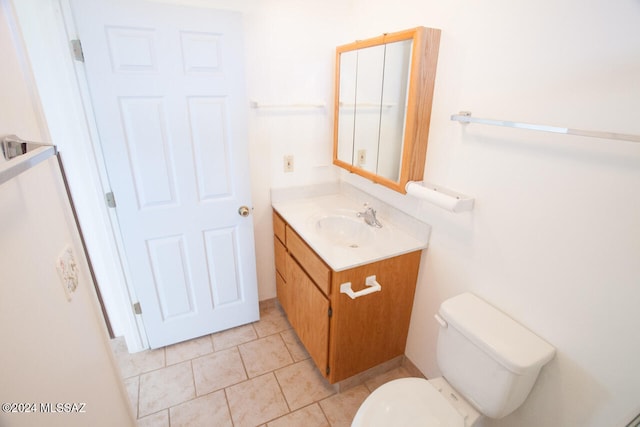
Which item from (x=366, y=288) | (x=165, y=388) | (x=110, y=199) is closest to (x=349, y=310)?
(x=366, y=288)

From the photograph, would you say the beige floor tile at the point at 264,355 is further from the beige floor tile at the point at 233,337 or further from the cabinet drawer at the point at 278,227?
the cabinet drawer at the point at 278,227

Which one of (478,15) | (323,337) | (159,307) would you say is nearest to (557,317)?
(323,337)

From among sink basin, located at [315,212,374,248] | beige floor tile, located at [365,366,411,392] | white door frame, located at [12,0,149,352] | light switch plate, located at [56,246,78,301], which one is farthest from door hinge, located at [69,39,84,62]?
beige floor tile, located at [365,366,411,392]

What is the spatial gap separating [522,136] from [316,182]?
1393mm

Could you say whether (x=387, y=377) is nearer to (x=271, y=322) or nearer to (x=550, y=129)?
(x=271, y=322)

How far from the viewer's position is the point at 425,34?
1.36 metres

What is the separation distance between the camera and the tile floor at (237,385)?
5.48 feet

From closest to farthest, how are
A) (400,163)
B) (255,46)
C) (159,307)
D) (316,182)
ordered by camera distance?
1. (400,163)
2. (255,46)
3. (159,307)
4. (316,182)

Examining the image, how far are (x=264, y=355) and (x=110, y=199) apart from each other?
4.29 feet

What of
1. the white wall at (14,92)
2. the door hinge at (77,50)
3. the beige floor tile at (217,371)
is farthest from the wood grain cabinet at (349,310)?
the door hinge at (77,50)

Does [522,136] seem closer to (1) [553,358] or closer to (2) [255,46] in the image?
(1) [553,358]

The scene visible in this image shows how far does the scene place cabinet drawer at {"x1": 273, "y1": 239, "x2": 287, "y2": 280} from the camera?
2.11 metres

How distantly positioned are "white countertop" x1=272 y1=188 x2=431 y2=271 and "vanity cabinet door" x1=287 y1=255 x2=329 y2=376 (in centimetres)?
24

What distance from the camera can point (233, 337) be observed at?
220 centimetres
